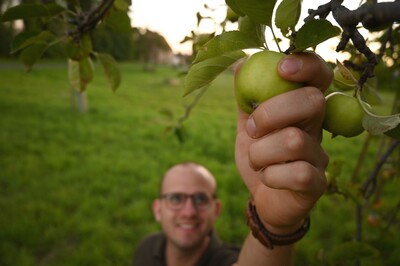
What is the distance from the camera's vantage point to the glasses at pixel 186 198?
6.60 feet

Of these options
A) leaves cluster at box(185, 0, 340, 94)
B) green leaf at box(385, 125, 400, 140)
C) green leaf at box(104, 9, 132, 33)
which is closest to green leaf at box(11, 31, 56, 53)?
green leaf at box(104, 9, 132, 33)

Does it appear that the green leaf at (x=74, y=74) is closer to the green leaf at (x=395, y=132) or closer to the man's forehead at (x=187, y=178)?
the green leaf at (x=395, y=132)

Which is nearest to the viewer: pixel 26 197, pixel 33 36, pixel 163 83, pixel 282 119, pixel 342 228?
pixel 282 119

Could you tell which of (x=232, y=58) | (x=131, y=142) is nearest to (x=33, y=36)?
(x=232, y=58)

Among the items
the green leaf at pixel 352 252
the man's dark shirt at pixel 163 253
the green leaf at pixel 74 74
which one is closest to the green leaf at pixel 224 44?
the green leaf at pixel 74 74

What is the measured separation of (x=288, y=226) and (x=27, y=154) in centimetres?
419

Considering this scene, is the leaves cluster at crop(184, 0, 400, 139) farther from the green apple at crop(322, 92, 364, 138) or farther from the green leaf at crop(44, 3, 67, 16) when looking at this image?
the green leaf at crop(44, 3, 67, 16)

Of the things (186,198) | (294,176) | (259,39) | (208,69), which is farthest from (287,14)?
(186,198)

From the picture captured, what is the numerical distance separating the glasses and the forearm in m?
1.07

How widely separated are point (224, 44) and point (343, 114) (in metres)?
0.24

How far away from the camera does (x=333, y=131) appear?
0.62 metres

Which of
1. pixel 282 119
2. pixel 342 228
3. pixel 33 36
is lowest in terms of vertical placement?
pixel 342 228

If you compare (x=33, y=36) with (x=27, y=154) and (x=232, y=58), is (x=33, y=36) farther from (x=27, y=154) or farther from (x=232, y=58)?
(x=27, y=154)

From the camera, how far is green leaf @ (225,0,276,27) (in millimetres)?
503
